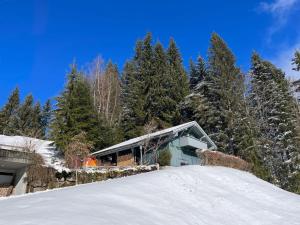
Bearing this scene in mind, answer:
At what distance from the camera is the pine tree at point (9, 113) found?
47.9 metres

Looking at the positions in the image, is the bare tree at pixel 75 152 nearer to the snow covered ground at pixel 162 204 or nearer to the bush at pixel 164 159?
the bush at pixel 164 159

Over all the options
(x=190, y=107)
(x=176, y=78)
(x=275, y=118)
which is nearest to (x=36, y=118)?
(x=176, y=78)

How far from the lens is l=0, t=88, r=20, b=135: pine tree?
4788cm

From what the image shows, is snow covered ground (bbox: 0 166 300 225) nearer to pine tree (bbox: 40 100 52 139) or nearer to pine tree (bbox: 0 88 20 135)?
pine tree (bbox: 0 88 20 135)

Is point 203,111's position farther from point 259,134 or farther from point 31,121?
point 31,121

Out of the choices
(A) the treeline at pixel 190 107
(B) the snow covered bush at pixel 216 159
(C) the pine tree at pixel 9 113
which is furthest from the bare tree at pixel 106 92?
(B) the snow covered bush at pixel 216 159

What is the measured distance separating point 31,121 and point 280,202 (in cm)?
4185

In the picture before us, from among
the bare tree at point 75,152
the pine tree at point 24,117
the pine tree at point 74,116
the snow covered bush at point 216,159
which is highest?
the pine tree at point 24,117

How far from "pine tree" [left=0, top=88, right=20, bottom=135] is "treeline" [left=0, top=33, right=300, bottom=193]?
0.45 feet

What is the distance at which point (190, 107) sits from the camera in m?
43.1

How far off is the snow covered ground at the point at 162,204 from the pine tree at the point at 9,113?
35640 millimetres

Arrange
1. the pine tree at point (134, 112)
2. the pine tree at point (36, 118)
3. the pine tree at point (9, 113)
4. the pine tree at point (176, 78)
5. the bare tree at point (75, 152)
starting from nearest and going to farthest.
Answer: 1. the bare tree at point (75, 152)
2. the pine tree at point (134, 112)
3. the pine tree at point (176, 78)
4. the pine tree at point (9, 113)
5. the pine tree at point (36, 118)

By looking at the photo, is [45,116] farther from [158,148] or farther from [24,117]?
[158,148]

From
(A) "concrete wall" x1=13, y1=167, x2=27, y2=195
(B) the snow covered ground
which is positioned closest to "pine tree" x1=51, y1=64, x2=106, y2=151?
(A) "concrete wall" x1=13, y1=167, x2=27, y2=195
